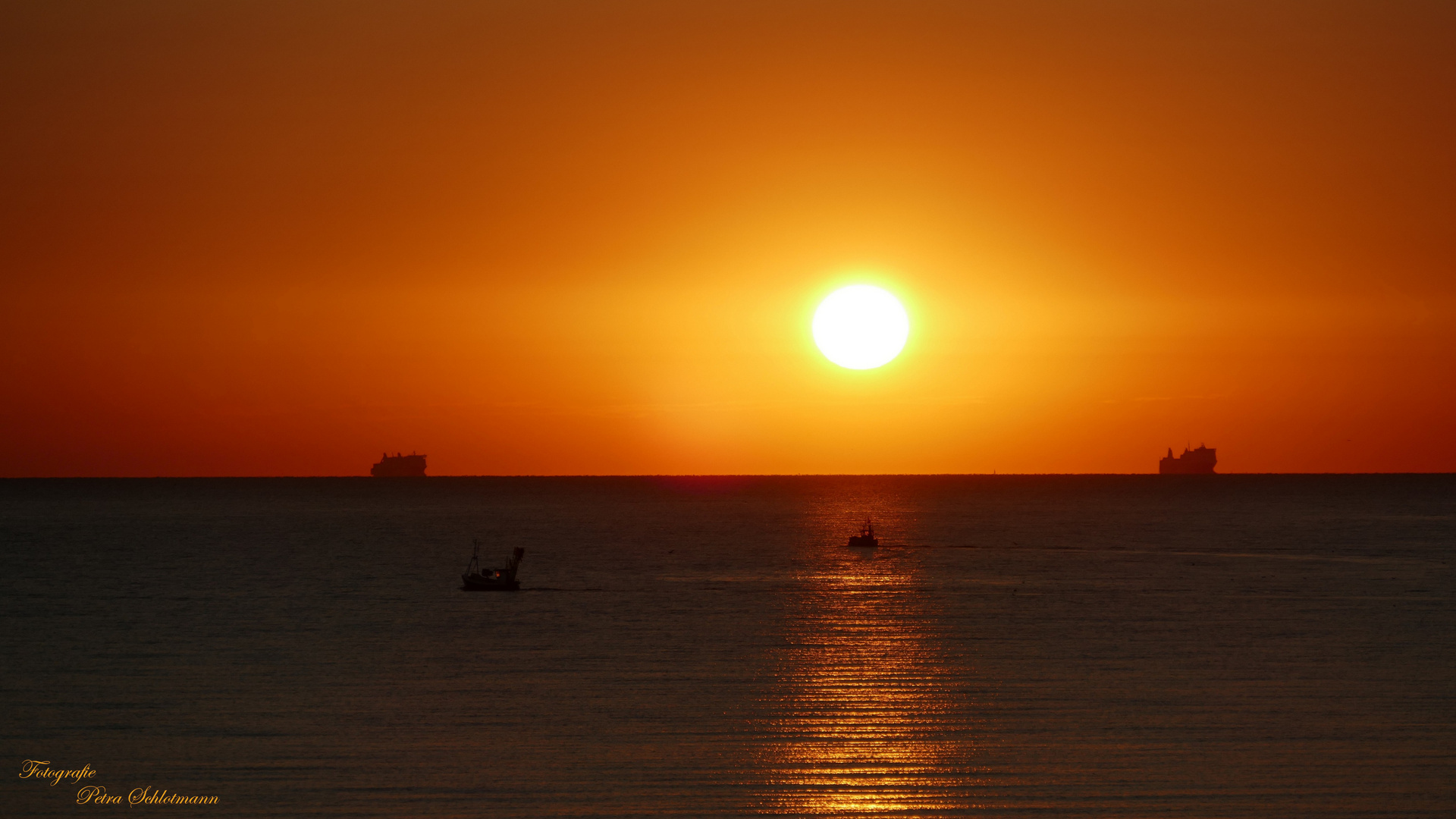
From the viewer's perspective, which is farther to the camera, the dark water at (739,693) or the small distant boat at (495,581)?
the small distant boat at (495,581)

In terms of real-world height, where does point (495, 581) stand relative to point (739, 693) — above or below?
above

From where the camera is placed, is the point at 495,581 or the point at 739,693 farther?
the point at 495,581

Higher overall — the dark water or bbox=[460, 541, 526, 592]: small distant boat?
bbox=[460, 541, 526, 592]: small distant boat

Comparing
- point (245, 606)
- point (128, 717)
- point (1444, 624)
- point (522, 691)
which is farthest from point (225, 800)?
point (1444, 624)

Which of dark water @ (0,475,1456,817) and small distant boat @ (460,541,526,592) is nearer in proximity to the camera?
dark water @ (0,475,1456,817)

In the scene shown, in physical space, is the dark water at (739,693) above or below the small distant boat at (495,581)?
below

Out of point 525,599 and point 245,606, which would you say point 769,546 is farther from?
point 245,606

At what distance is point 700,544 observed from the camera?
145 meters

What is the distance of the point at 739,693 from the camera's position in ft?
153

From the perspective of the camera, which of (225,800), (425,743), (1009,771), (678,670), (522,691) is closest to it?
(225,800)

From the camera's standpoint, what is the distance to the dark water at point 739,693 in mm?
33156

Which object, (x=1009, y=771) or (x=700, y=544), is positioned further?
(x=700, y=544)

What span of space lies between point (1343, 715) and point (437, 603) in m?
54.1

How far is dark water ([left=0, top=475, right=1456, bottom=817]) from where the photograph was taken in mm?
33156
